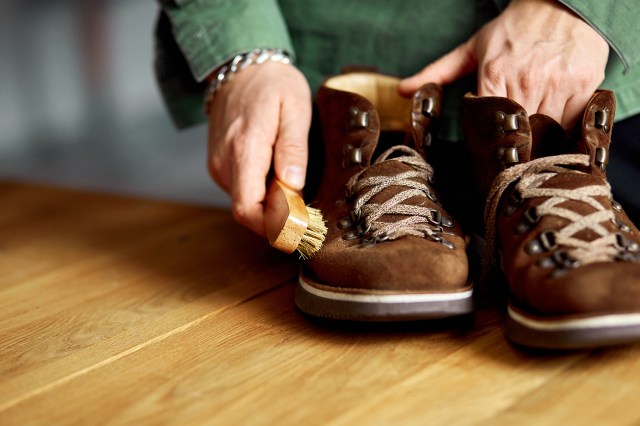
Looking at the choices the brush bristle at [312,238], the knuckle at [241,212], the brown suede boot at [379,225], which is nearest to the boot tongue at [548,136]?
the brown suede boot at [379,225]

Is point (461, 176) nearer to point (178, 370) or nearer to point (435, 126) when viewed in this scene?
point (435, 126)

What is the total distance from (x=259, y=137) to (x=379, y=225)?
0.24m

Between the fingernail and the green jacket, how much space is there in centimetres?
22

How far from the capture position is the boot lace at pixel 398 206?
2.61 feet

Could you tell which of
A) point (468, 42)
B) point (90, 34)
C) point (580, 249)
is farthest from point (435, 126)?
point (90, 34)

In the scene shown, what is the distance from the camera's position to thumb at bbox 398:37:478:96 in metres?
0.96

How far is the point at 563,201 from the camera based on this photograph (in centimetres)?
75

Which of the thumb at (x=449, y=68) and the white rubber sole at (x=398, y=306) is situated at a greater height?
the thumb at (x=449, y=68)

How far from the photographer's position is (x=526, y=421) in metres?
0.61

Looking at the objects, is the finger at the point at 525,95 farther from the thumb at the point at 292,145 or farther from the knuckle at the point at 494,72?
the thumb at the point at 292,145

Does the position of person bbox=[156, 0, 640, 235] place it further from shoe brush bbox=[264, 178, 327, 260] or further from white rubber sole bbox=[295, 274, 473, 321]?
white rubber sole bbox=[295, 274, 473, 321]

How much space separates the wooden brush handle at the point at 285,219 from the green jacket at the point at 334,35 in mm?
275

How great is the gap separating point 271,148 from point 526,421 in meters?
0.50

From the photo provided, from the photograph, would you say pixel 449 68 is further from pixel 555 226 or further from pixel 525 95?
pixel 555 226
